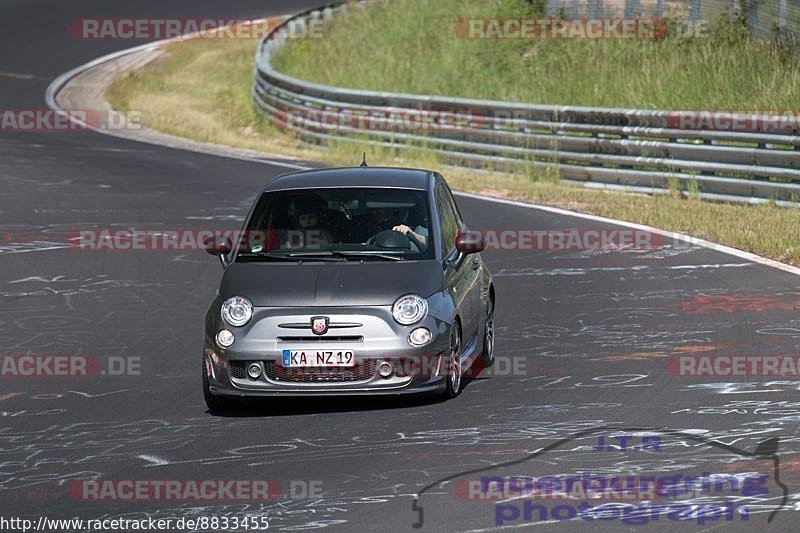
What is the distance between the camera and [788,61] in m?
26.7

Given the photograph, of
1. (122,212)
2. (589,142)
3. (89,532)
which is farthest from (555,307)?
(589,142)

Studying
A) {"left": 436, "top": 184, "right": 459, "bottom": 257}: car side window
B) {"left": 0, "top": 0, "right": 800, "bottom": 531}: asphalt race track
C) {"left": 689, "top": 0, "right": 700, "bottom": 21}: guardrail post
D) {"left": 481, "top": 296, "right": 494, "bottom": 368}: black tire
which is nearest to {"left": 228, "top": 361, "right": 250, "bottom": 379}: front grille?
{"left": 0, "top": 0, "right": 800, "bottom": 531}: asphalt race track

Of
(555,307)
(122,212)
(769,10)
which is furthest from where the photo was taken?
(769,10)

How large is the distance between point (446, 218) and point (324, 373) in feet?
6.63

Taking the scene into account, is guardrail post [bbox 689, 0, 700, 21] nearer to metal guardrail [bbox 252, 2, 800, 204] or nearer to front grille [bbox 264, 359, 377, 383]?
metal guardrail [bbox 252, 2, 800, 204]

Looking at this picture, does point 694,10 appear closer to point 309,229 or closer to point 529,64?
point 529,64

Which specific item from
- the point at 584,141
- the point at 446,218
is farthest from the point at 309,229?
the point at 584,141

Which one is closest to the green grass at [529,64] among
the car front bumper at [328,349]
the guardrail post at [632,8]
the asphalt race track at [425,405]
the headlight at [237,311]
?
the guardrail post at [632,8]

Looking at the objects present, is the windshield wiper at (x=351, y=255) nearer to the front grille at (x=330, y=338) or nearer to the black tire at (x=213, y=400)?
the front grille at (x=330, y=338)

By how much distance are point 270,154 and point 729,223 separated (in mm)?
12970

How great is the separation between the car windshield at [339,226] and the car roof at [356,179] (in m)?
0.06

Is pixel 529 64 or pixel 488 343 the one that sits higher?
pixel 529 64

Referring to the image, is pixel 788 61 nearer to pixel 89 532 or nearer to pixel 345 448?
pixel 345 448

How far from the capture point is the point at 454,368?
1023 cm
